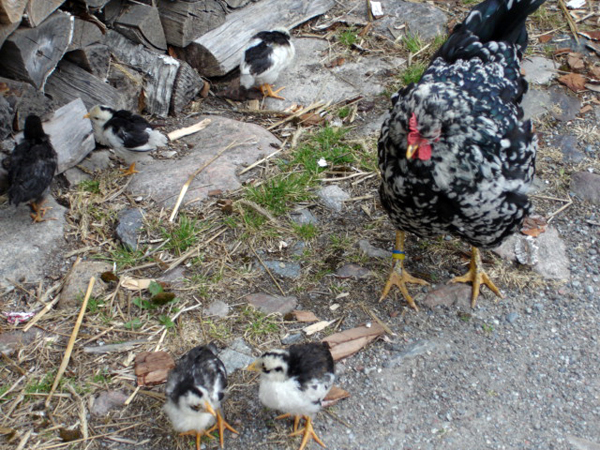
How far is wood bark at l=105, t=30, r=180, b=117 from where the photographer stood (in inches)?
218

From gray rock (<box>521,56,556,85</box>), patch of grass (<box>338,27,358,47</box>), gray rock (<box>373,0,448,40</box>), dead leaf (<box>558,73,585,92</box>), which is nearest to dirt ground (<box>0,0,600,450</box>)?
dead leaf (<box>558,73,585,92</box>)

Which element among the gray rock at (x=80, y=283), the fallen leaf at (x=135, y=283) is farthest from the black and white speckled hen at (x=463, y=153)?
the gray rock at (x=80, y=283)

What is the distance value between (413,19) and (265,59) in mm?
2172

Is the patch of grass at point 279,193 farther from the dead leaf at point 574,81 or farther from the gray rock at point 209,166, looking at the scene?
the dead leaf at point 574,81

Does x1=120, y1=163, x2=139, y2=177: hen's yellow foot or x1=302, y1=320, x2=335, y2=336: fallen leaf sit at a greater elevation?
x1=120, y1=163, x2=139, y2=177: hen's yellow foot

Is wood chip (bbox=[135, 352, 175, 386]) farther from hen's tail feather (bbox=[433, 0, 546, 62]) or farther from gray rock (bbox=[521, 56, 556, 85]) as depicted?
gray rock (bbox=[521, 56, 556, 85])

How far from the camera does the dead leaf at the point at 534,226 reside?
456 cm

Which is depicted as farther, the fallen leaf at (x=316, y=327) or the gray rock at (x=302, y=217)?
the gray rock at (x=302, y=217)

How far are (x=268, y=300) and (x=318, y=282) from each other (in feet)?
1.28

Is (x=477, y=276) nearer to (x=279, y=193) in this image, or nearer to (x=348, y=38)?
(x=279, y=193)

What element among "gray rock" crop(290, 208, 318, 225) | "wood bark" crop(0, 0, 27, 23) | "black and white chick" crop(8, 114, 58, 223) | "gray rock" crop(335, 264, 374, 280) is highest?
"wood bark" crop(0, 0, 27, 23)

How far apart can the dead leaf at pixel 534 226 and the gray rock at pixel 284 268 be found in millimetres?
1724

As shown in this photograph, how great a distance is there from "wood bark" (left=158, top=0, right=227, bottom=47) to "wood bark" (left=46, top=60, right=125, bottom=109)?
36.5 inches

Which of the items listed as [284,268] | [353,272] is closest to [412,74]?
[353,272]
